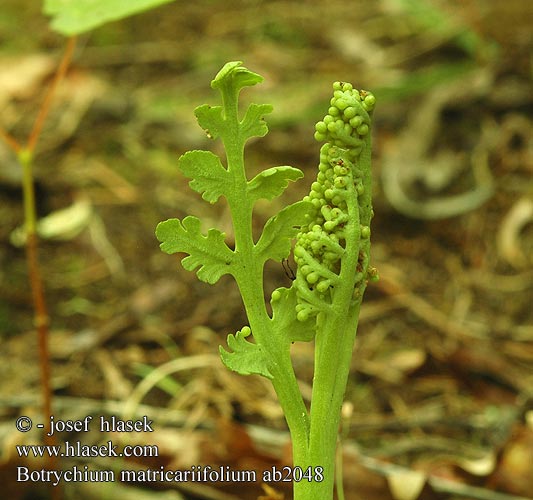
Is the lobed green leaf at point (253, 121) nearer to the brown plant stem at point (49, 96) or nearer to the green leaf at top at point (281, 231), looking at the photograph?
the green leaf at top at point (281, 231)

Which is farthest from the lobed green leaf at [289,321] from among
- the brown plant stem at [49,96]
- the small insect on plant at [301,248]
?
the brown plant stem at [49,96]

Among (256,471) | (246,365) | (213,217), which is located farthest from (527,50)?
(246,365)

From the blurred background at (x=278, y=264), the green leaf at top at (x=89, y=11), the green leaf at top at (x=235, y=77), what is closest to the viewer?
the green leaf at top at (x=235, y=77)

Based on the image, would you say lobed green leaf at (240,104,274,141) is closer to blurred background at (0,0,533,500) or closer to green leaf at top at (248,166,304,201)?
green leaf at top at (248,166,304,201)

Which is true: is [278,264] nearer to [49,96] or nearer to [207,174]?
[49,96]

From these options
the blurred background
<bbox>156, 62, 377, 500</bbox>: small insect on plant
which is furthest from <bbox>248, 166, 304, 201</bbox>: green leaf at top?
the blurred background

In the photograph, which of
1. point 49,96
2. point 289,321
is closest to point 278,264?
point 49,96
